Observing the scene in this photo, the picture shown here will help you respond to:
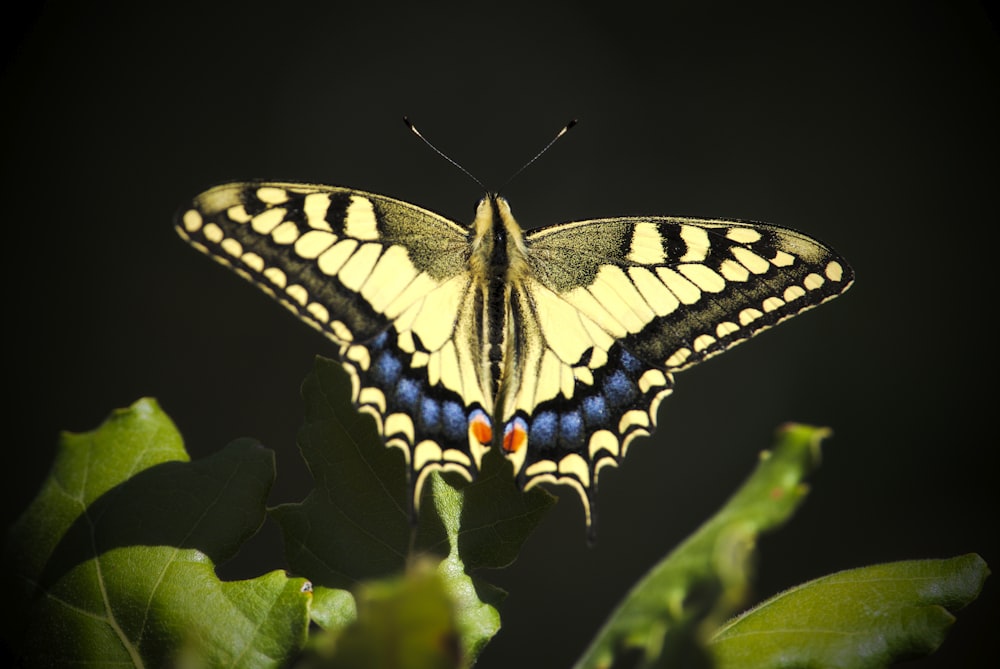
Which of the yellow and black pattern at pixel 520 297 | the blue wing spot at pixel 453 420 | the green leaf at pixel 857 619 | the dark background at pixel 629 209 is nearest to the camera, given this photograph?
the green leaf at pixel 857 619

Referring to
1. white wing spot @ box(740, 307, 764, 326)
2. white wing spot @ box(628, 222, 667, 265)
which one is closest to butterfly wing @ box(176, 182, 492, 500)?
white wing spot @ box(628, 222, 667, 265)

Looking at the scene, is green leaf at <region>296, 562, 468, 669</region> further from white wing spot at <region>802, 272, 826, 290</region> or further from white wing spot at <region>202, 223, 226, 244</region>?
white wing spot at <region>802, 272, 826, 290</region>

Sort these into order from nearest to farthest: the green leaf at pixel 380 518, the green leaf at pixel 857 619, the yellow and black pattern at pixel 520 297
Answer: the green leaf at pixel 857 619, the green leaf at pixel 380 518, the yellow and black pattern at pixel 520 297

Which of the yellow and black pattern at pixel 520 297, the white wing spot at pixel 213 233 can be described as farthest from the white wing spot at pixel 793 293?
the white wing spot at pixel 213 233

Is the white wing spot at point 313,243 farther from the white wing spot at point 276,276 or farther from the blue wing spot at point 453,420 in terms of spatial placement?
the blue wing spot at point 453,420

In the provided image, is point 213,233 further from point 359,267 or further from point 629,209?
point 629,209

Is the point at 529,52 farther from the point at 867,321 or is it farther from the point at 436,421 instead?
the point at 436,421

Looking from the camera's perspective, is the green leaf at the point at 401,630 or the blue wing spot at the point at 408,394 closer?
the green leaf at the point at 401,630

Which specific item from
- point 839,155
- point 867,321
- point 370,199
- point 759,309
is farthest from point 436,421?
point 839,155
